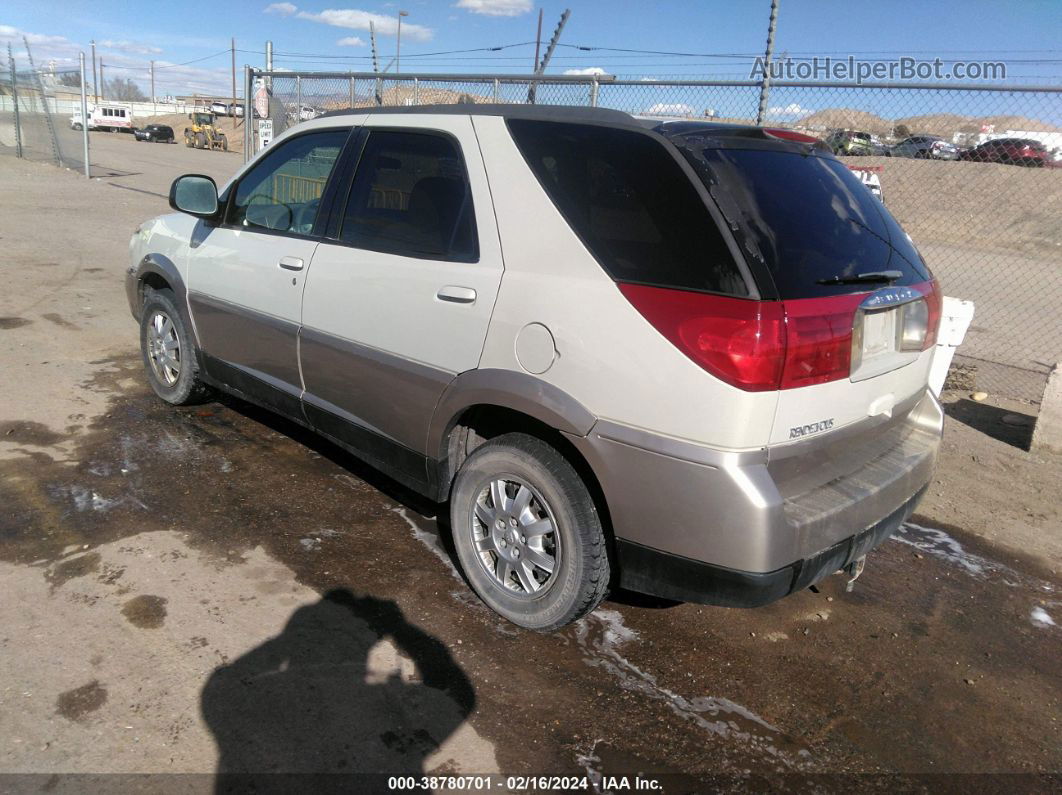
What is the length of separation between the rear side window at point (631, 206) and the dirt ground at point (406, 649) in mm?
1500

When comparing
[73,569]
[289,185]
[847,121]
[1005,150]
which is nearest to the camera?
[73,569]

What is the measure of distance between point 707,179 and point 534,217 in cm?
66

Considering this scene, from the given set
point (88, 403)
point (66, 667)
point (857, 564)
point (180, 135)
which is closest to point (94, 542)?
point (66, 667)

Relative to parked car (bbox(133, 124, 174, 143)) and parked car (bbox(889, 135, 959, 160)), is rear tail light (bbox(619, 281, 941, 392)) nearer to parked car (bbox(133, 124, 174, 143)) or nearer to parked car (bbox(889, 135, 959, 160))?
parked car (bbox(889, 135, 959, 160))

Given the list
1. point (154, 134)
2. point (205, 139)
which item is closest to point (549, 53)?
point (205, 139)

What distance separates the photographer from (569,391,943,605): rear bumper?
2531mm

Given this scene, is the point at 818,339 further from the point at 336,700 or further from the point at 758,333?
the point at 336,700

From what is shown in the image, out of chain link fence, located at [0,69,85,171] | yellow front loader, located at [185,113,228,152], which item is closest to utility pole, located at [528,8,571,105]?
chain link fence, located at [0,69,85,171]

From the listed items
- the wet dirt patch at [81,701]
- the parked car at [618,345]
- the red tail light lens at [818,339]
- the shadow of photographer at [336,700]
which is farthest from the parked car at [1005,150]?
the wet dirt patch at [81,701]

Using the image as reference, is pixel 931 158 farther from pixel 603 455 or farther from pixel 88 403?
pixel 88 403

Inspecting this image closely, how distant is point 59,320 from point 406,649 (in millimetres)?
5789

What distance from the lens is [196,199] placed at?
4562 millimetres

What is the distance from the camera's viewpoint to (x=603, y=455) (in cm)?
274

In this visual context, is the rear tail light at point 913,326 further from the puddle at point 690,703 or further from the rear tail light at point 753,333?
the puddle at point 690,703
